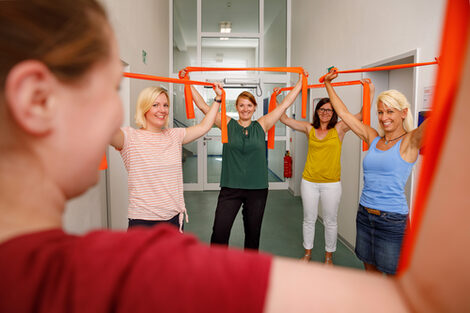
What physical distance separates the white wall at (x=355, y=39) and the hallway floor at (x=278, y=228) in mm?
422

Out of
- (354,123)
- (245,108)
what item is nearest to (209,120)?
(245,108)

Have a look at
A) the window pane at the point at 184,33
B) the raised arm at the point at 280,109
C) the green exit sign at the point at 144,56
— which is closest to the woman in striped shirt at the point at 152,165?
the raised arm at the point at 280,109

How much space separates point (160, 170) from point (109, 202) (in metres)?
1.64

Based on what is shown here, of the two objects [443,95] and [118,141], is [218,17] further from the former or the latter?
[443,95]

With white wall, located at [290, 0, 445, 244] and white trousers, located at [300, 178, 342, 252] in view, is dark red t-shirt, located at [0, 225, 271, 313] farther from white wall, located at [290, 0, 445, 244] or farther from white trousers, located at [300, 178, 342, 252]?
white trousers, located at [300, 178, 342, 252]

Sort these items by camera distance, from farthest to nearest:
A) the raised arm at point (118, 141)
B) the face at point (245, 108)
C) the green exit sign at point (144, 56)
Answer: the green exit sign at point (144, 56) < the face at point (245, 108) < the raised arm at point (118, 141)

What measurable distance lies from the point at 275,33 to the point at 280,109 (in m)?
4.90

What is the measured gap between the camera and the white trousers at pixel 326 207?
3.22m

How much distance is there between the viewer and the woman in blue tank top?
7.06 ft

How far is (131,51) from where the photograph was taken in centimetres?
351

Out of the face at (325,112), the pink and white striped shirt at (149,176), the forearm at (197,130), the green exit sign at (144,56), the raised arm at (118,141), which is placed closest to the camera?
the raised arm at (118,141)

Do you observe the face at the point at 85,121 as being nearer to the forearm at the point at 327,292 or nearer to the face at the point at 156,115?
the forearm at the point at 327,292

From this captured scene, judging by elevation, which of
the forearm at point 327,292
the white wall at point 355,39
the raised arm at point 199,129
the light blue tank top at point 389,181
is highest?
the white wall at point 355,39

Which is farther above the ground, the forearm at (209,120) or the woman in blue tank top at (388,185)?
the forearm at (209,120)
